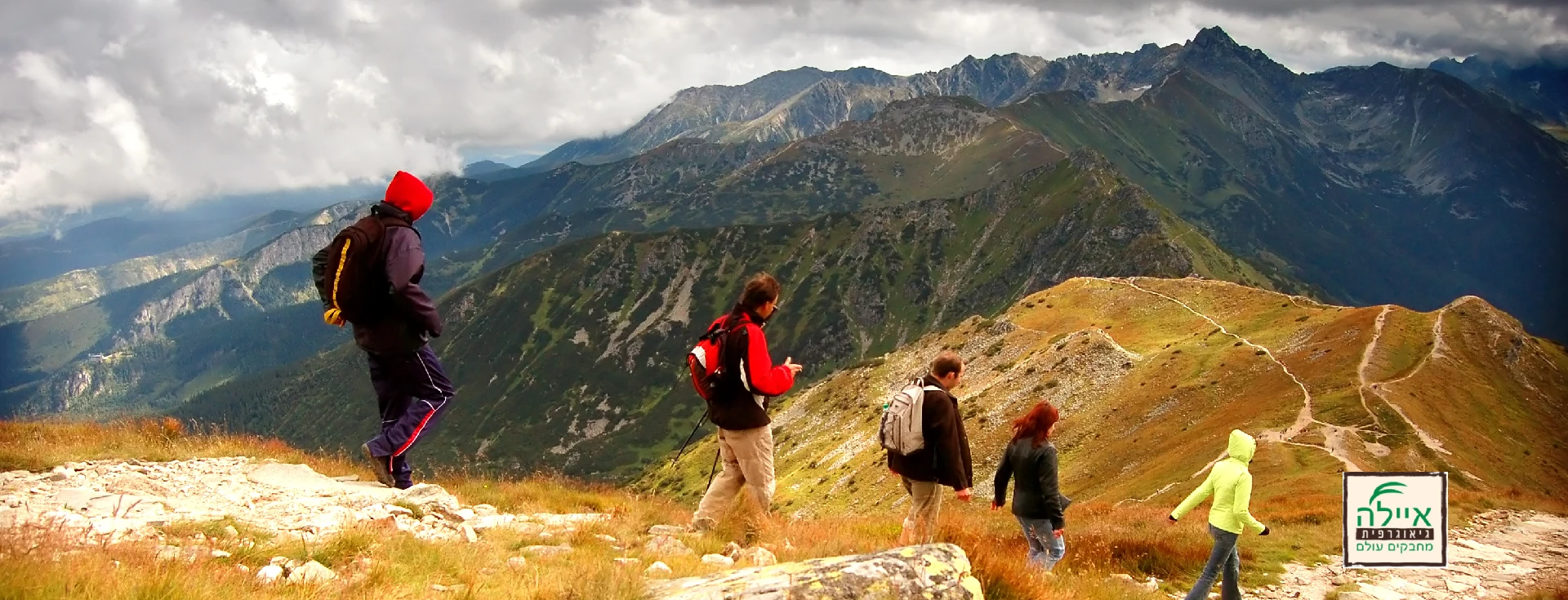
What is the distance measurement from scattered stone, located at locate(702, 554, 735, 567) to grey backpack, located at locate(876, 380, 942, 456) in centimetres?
259

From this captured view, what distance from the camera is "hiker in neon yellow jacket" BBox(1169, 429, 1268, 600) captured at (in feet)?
36.2

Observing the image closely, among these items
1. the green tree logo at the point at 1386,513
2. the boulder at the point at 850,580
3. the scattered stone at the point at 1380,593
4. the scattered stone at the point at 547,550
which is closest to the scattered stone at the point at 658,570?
the boulder at the point at 850,580

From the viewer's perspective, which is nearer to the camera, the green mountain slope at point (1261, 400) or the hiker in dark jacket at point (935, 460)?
the hiker in dark jacket at point (935, 460)

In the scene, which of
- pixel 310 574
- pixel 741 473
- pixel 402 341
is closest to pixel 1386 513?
pixel 741 473

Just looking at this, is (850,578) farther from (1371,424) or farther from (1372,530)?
(1371,424)

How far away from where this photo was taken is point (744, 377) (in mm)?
9688

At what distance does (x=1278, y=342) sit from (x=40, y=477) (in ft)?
192

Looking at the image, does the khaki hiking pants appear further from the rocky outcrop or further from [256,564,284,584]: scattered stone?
[256,564,284,584]: scattered stone

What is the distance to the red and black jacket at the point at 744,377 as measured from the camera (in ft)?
31.7

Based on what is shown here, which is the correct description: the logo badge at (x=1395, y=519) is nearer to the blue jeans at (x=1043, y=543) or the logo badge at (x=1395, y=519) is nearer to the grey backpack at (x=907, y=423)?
the blue jeans at (x=1043, y=543)

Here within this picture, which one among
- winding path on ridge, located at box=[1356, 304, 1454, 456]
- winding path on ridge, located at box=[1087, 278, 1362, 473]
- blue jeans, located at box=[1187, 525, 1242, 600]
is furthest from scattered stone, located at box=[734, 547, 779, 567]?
winding path on ridge, located at box=[1356, 304, 1454, 456]

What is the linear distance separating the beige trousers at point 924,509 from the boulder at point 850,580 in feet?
9.35

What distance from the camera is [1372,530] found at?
41.2ft

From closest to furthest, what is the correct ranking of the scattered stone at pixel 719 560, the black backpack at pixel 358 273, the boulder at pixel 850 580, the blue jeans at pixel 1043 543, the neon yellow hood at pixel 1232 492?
the boulder at pixel 850 580 < the scattered stone at pixel 719 560 < the black backpack at pixel 358 273 < the neon yellow hood at pixel 1232 492 < the blue jeans at pixel 1043 543
